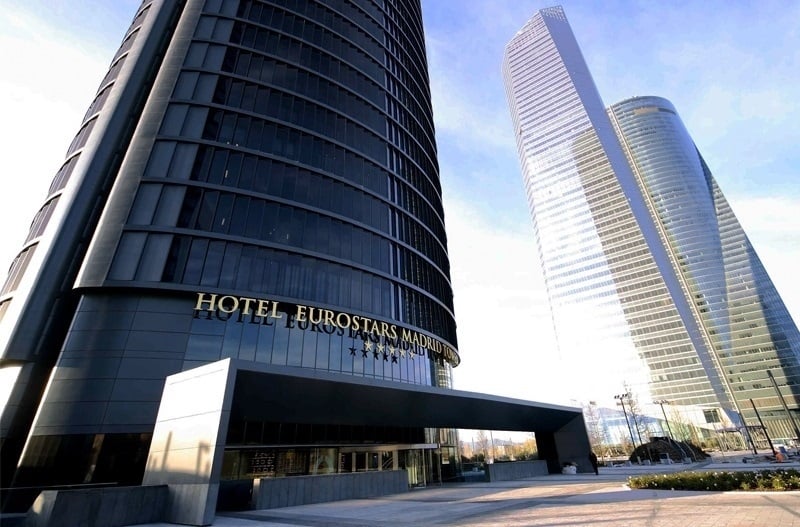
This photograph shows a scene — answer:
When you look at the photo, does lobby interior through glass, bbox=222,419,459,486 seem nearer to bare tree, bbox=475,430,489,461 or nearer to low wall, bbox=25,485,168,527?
low wall, bbox=25,485,168,527

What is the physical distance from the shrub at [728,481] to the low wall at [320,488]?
13085 millimetres

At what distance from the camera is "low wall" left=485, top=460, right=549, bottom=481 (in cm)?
2997

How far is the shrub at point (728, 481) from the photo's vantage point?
45.2ft

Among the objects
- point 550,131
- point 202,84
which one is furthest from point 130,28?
point 550,131

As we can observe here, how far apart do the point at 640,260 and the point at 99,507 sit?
144 meters

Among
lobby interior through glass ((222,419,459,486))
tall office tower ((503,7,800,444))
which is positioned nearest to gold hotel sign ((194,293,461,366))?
lobby interior through glass ((222,419,459,486))

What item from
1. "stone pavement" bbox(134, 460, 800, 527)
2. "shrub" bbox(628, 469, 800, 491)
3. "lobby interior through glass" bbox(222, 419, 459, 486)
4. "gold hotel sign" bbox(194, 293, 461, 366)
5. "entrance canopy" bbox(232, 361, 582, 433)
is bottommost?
"stone pavement" bbox(134, 460, 800, 527)

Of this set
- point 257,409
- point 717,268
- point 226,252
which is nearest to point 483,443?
point 226,252

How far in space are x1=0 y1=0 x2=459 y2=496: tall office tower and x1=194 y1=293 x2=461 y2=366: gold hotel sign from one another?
0.17 meters

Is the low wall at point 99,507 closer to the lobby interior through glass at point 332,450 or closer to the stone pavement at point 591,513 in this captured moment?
the stone pavement at point 591,513

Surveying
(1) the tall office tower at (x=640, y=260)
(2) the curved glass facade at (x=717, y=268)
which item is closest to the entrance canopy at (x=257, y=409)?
(1) the tall office tower at (x=640, y=260)

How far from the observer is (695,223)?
156 meters

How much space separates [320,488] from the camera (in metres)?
19.5

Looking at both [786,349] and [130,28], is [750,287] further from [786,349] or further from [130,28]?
[130,28]
